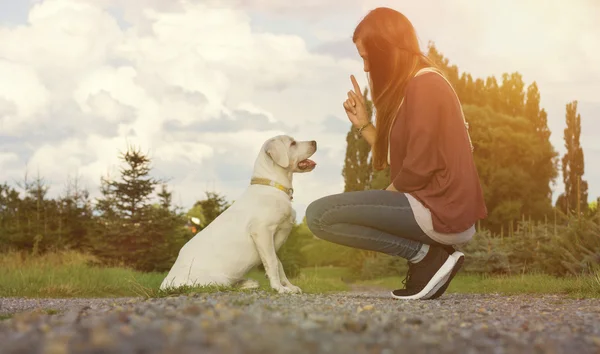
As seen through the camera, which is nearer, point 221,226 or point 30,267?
point 221,226

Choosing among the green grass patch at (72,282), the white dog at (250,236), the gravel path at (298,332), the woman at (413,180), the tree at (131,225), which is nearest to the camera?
the gravel path at (298,332)

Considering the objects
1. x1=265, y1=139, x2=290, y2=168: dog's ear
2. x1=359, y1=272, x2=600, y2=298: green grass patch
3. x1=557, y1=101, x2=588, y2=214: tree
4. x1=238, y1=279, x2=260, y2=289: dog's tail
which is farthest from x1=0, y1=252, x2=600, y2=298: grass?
x1=557, y1=101, x2=588, y2=214: tree

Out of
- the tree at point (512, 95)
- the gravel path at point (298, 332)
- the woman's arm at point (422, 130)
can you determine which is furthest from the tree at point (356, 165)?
the gravel path at point (298, 332)

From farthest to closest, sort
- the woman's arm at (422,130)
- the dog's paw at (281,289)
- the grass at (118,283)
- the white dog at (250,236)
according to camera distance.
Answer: the grass at (118,283)
the white dog at (250,236)
the dog's paw at (281,289)
the woman's arm at (422,130)

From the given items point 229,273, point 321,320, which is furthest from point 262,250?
point 321,320

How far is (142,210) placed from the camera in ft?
47.8

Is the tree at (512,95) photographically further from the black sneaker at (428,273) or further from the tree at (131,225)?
the black sneaker at (428,273)

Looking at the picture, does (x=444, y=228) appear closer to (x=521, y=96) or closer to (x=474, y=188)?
(x=474, y=188)

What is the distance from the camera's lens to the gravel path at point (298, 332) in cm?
217

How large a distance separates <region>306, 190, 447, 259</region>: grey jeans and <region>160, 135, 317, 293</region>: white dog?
2.46 feet

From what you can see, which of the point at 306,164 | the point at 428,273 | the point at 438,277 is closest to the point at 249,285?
the point at 306,164

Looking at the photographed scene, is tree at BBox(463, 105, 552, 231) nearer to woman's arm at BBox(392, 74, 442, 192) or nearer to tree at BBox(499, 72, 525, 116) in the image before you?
tree at BBox(499, 72, 525, 116)

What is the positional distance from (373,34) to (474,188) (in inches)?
63.9

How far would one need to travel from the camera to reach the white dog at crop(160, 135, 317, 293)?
639 cm
